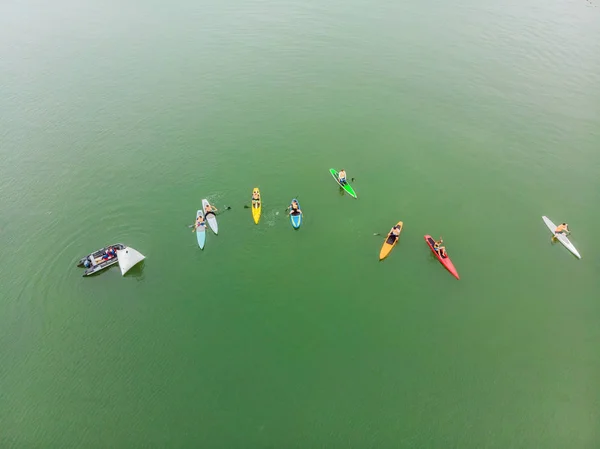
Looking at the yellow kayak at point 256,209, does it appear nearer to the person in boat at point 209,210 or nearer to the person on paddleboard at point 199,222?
the person in boat at point 209,210

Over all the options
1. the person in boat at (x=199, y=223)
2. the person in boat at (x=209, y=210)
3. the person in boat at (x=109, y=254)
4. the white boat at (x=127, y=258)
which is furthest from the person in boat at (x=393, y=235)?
the person in boat at (x=109, y=254)

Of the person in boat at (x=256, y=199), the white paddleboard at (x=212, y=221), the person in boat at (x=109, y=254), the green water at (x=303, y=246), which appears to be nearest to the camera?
the green water at (x=303, y=246)

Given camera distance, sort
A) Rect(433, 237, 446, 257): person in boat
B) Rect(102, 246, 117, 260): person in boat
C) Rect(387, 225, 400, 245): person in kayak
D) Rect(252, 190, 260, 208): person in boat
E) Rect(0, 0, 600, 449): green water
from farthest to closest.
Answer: Rect(252, 190, 260, 208): person in boat
Rect(387, 225, 400, 245): person in kayak
Rect(433, 237, 446, 257): person in boat
Rect(102, 246, 117, 260): person in boat
Rect(0, 0, 600, 449): green water

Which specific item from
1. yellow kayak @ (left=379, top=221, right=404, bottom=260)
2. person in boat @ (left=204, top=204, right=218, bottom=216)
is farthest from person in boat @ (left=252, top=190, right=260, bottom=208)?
yellow kayak @ (left=379, top=221, right=404, bottom=260)

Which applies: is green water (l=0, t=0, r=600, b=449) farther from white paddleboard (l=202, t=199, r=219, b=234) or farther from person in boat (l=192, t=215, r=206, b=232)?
white paddleboard (l=202, t=199, r=219, b=234)

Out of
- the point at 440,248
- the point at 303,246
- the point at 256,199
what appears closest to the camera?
the point at 440,248

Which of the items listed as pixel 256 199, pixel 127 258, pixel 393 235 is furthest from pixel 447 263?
pixel 127 258

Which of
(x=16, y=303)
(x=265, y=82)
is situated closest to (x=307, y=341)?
(x=16, y=303)

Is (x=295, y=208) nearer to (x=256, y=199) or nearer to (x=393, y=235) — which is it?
(x=256, y=199)
